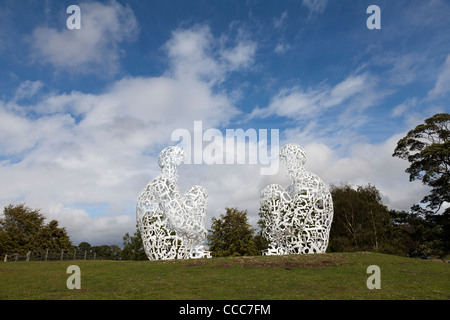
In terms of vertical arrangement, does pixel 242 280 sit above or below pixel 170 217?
below

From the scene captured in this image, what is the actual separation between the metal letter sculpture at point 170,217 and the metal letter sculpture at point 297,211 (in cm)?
447

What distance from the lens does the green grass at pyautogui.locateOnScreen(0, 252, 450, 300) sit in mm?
8484

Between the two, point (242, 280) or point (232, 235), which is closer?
point (242, 280)

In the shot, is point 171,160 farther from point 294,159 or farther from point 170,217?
point 294,159

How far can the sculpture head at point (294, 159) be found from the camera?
1891 centimetres

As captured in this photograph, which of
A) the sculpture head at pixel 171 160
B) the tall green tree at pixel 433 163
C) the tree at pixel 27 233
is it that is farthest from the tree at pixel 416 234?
the tree at pixel 27 233

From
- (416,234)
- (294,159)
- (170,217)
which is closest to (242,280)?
(170,217)

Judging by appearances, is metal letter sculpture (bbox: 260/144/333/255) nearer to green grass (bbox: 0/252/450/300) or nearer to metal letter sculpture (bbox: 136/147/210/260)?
green grass (bbox: 0/252/450/300)

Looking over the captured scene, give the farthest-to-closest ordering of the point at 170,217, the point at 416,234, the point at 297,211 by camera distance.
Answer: the point at 416,234 < the point at 297,211 < the point at 170,217

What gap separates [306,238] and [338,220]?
1445cm

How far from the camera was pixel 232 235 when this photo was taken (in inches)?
1089

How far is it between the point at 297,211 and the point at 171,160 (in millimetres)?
8367
